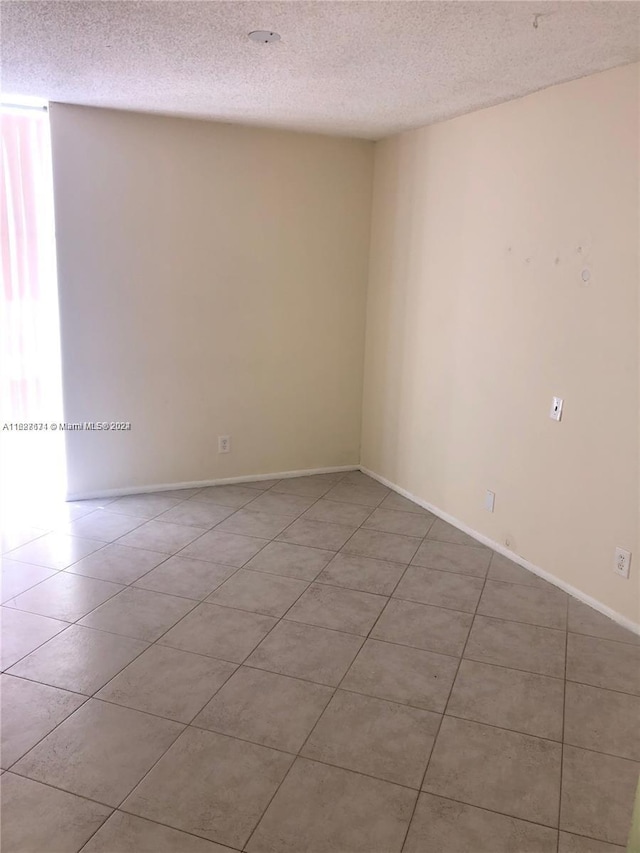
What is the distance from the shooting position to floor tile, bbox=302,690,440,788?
76.6 inches

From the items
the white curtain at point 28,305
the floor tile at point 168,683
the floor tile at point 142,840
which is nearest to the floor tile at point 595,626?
the floor tile at point 168,683

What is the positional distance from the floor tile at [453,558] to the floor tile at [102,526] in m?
1.61

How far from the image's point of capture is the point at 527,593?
3043mm

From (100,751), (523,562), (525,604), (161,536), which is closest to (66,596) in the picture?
(161,536)

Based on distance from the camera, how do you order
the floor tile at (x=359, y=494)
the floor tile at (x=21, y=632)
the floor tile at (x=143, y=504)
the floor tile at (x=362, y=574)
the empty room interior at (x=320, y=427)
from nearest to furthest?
the empty room interior at (x=320, y=427)
the floor tile at (x=21, y=632)
the floor tile at (x=362, y=574)
the floor tile at (x=143, y=504)
the floor tile at (x=359, y=494)

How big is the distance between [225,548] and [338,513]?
827mm

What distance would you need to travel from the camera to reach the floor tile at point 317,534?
354cm

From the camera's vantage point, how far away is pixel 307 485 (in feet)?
14.8

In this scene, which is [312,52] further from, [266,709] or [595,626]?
[595,626]

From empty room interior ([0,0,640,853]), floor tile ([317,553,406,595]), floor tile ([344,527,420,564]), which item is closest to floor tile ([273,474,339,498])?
empty room interior ([0,0,640,853])

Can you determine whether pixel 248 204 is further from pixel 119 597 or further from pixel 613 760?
pixel 613 760

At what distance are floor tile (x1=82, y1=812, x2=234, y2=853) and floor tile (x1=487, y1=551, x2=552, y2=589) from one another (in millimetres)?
1918

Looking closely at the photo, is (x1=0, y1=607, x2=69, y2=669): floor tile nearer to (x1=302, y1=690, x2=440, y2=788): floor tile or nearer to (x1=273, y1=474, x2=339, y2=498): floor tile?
(x1=302, y1=690, x2=440, y2=788): floor tile

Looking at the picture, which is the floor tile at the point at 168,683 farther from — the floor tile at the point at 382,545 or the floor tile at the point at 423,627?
the floor tile at the point at 382,545
